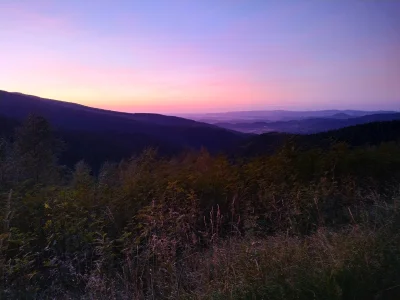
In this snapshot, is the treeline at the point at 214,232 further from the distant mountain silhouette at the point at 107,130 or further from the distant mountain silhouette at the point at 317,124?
the distant mountain silhouette at the point at 107,130

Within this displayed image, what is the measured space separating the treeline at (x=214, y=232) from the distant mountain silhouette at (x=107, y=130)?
28.8 m

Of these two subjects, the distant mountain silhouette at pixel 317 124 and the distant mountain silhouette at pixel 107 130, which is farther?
the distant mountain silhouette at pixel 107 130

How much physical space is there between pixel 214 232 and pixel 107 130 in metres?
89.8

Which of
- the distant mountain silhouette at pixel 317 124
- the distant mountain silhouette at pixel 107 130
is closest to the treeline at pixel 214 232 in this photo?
the distant mountain silhouette at pixel 317 124

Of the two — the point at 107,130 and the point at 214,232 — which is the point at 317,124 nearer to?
the point at 214,232

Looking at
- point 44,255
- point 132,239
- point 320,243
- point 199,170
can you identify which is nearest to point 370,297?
point 320,243

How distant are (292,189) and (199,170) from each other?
5.66 ft

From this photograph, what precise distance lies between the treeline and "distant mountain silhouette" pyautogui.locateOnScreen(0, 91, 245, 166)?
94.6 ft

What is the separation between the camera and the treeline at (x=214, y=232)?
143 inches

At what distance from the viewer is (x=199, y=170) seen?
7.07 m

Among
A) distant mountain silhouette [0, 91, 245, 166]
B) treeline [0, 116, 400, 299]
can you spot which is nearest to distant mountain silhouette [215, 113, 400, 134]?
distant mountain silhouette [0, 91, 245, 166]

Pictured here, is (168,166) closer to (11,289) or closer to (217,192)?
(217,192)

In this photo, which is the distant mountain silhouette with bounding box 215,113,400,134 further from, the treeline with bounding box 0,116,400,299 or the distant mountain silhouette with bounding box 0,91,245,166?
the treeline with bounding box 0,116,400,299

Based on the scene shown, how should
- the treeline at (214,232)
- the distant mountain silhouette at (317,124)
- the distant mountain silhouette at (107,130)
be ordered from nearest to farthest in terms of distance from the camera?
the treeline at (214,232) → the distant mountain silhouette at (317,124) → the distant mountain silhouette at (107,130)
